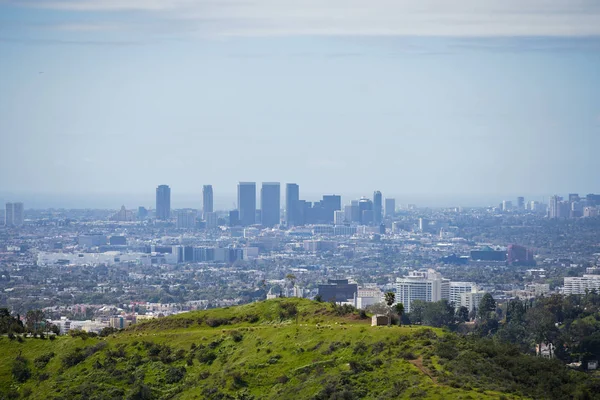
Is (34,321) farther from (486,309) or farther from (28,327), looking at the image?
(486,309)

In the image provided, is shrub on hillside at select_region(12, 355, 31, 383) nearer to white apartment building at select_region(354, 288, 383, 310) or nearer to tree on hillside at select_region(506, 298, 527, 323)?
tree on hillside at select_region(506, 298, 527, 323)

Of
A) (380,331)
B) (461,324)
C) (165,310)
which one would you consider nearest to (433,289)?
(165,310)

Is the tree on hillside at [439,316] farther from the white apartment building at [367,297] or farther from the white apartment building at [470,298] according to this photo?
the white apartment building at [367,297]

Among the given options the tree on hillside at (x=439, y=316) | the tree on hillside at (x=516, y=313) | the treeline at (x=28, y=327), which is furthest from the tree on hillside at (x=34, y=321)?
the tree on hillside at (x=516, y=313)

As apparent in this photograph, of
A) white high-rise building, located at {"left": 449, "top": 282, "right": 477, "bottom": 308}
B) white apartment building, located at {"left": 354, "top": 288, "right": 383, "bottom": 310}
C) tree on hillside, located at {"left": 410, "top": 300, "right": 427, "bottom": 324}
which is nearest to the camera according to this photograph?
tree on hillside, located at {"left": 410, "top": 300, "right": 427, "bottom": 324}

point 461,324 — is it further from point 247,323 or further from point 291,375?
point 291,375

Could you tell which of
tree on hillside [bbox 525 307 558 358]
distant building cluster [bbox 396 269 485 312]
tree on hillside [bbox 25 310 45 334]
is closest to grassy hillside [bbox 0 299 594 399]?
tree on hillside [bbox 25 310 45 334]
